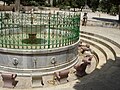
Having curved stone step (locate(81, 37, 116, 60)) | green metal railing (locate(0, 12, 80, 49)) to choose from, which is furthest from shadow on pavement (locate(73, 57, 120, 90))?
green metal railing (locate(0, 12, 80, 49))

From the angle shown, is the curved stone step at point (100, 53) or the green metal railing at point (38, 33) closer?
the green metal railing at point (38, 33)

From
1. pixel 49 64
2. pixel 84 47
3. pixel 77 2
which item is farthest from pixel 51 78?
pixel 77 2

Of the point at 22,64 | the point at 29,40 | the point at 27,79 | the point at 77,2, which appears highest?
the point at 77,2

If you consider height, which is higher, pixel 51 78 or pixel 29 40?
pixel 29 40

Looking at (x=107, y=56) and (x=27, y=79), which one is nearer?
(x=27, y=79)

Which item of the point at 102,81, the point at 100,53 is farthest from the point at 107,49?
the point at 102,81

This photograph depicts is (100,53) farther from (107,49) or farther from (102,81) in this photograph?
(102,81)

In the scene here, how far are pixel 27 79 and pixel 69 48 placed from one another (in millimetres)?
3019

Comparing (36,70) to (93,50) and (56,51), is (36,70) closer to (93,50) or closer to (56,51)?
(56,51)

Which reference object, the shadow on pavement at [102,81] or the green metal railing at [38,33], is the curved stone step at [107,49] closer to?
the green metal railing at [38,33]

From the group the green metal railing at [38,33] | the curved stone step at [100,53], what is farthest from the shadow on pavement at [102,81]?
the green metal railing at [38,33]

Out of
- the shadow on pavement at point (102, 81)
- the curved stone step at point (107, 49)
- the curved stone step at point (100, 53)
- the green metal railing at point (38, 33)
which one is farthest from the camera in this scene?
the curved stone step at point (107, 49)

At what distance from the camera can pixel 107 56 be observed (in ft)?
46.1

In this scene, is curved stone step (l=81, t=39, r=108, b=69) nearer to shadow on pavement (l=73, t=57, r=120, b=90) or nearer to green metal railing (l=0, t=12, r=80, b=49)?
green metal railing (l=0, t=12, r=80, b=49)
